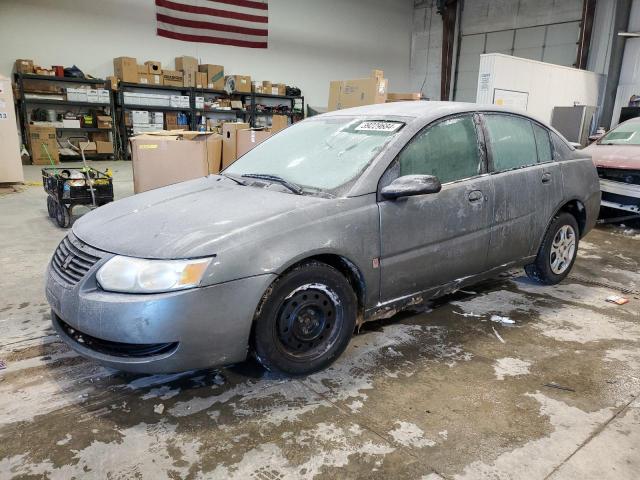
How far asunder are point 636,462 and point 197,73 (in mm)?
12819

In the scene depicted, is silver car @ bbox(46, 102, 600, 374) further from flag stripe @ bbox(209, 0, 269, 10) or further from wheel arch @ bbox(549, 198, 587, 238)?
flag stripe @ bbox(209, 0, 269, 10)

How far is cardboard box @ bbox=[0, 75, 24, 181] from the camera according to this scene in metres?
7.44

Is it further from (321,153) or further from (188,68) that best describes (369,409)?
(188,68)

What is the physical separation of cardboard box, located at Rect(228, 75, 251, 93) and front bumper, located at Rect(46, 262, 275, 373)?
11.8m

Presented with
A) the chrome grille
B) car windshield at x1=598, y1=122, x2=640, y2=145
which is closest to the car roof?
the chrome grille

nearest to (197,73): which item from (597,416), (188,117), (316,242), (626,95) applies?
(188,117)

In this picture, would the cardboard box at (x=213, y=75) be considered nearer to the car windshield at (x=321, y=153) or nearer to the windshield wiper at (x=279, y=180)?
the car windshield at (x=321, y=153)

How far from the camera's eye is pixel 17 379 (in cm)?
235

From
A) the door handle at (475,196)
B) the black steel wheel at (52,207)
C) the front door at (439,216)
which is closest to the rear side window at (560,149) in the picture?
the front door at (439,216)

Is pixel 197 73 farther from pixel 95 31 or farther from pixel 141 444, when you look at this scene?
pixel 141 444

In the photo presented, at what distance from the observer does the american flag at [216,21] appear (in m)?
12.4

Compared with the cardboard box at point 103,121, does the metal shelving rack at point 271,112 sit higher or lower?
higher

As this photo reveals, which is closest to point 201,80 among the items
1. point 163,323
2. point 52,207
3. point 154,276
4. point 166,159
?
point 166,159

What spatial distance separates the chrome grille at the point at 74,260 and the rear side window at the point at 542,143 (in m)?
2.99
